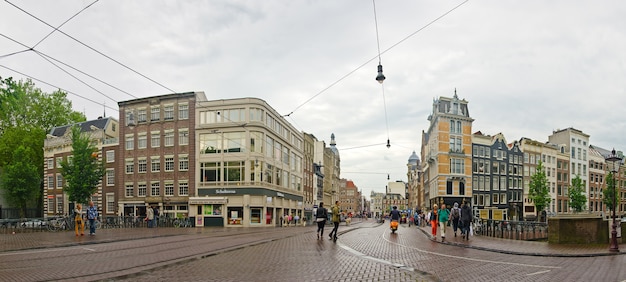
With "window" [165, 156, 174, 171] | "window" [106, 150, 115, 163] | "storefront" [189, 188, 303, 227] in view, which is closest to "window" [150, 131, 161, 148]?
"window" [165, 156, 174, 171]

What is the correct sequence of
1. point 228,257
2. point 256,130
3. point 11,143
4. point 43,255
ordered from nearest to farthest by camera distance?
1. point 228,257
2. point 43,255
3. point 256,130
4. point 11,143

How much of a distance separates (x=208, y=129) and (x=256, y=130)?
5.09 m

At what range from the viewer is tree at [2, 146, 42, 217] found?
52.2 m

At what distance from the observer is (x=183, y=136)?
1943 inches

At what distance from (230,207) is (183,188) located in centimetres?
579

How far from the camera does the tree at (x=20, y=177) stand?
52.2 meters

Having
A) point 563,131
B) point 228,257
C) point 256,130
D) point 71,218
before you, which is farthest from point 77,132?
point 563,131

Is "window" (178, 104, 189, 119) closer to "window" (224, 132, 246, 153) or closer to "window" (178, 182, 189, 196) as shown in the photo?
"window" (224, 132, 246, 153)

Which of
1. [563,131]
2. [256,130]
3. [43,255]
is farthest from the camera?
[563,131]

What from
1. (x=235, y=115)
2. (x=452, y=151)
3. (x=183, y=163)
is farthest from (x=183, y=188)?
(x=452, y=151)

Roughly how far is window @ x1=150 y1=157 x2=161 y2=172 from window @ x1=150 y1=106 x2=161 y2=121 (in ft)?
14.2

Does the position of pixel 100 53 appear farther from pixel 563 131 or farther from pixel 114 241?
pixel 563 131

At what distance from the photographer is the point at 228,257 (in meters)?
12.9

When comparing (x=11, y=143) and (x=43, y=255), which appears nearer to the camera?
(x=43, y=255)
